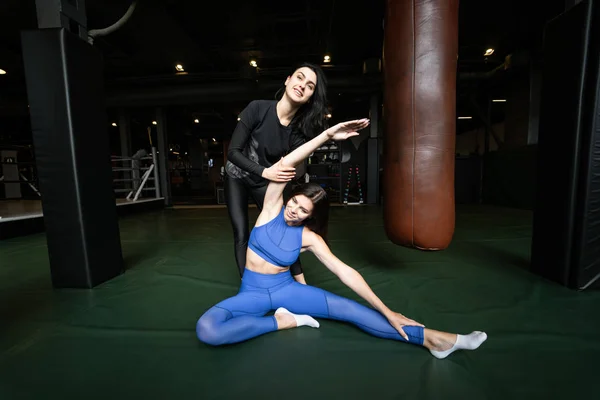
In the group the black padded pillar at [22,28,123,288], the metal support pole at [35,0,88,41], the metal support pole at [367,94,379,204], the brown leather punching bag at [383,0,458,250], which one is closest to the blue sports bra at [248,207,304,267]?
the brown leather punching bag at [383,0,458,250]

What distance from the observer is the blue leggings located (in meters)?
1.14

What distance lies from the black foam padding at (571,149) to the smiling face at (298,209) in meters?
1.70

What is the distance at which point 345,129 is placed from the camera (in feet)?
4.05

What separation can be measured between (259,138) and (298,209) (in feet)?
1.77

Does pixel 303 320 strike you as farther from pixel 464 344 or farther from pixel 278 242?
pixel 464 344

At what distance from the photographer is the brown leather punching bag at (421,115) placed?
4.18 feet

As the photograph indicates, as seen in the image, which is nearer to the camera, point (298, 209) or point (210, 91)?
point (298, 209)

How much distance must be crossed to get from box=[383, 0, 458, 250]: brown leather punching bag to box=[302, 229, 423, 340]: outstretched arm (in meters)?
0.41

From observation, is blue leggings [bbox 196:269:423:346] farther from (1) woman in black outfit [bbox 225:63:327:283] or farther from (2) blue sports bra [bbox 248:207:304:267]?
(1) woman in black outfit [bbox 225:63:327:283]

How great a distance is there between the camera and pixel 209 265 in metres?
2.35

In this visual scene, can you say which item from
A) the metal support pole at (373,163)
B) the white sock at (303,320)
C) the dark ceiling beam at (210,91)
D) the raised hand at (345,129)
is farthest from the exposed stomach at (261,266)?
the metal support pole at (373,163)

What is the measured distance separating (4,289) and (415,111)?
278 centimetres

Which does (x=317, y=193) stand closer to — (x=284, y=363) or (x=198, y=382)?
(x=284, y=363)

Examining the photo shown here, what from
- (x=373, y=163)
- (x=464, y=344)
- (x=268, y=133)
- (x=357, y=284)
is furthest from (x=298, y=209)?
(x=373, y=163)
